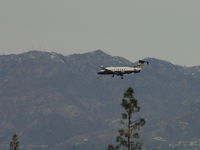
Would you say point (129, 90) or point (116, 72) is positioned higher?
point (116, 72)

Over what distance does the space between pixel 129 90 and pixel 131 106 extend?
2.92 m

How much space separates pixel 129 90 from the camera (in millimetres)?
113375

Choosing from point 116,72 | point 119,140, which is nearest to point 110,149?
point 119,140

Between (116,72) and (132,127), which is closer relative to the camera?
(132,127)

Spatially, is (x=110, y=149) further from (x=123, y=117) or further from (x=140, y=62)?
(x=140, y=62)

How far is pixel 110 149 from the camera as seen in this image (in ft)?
359

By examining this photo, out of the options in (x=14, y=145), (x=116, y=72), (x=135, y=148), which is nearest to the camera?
(x=135, y=148)

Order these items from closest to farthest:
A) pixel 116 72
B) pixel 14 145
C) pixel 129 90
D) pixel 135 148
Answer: pixel 135 148 → pixel 129 90 → pixel 14 145 → pixel 116 72

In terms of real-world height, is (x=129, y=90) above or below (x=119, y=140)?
above

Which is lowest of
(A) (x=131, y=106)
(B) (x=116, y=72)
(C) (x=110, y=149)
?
(C) (x=110, y=149)

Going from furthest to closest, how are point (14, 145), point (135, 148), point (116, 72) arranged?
point (116, 72) → point (14, 145) → point (135, 148)

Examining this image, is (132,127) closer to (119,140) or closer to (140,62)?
(119,140)

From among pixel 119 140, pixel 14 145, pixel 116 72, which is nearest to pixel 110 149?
pixel 119 140

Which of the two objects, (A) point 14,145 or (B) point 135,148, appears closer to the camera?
(B) point 135,148
